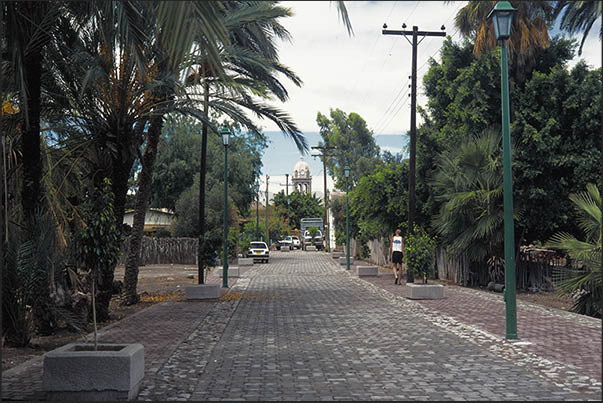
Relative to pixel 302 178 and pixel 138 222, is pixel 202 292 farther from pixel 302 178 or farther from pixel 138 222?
pixel 302 178

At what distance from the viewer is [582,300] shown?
13711mm

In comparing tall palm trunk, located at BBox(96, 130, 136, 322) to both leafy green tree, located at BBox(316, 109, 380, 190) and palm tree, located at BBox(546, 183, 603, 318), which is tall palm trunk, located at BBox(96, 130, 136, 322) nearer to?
palm tree, located at BBox(546, 183, 603, 318)

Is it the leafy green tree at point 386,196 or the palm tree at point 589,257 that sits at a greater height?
the leafy green tree at point 386,196

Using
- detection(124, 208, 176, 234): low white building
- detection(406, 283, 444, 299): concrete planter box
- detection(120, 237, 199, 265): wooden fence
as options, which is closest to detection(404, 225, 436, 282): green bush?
detection(406, 283, 444, 299): concrete planter box

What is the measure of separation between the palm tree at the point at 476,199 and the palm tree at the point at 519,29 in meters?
2.60

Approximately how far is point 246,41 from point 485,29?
7468 mm

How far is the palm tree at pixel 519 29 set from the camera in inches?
753

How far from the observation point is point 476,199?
18.9 m

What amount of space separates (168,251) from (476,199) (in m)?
23.5

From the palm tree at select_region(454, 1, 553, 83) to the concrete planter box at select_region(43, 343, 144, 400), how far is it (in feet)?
54.7

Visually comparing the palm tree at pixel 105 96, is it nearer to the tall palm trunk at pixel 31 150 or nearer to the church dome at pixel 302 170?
the tall palm trunk at pixel 31 150

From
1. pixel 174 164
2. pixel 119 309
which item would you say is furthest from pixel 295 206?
pixel 119 309

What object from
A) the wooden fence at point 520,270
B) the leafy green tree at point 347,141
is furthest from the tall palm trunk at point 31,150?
the leafy green tree at point 347,141

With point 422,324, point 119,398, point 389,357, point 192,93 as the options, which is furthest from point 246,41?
point 119,398
